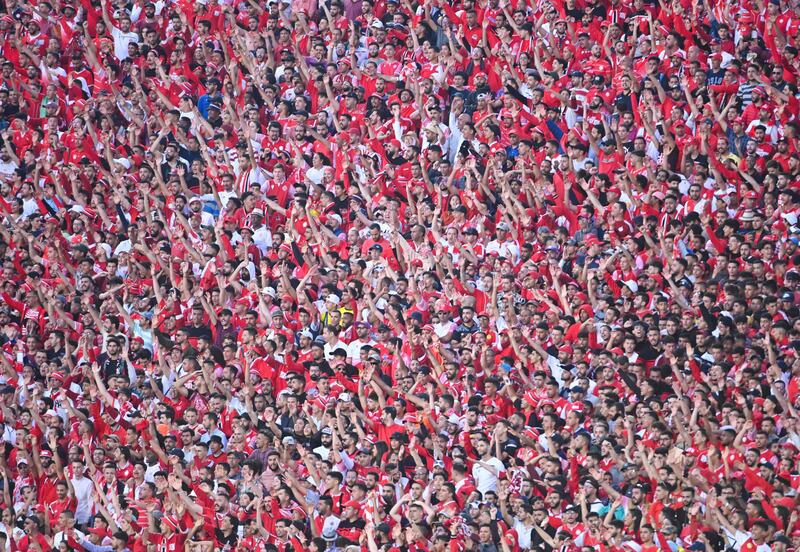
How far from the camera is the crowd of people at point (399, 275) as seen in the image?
10.7m

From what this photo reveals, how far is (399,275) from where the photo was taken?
38.4 feet

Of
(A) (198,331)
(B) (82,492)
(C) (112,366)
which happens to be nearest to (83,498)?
(B) (82,492)

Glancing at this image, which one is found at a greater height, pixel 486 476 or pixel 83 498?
pixel 486 476

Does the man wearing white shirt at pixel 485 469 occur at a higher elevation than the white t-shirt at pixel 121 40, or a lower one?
lower

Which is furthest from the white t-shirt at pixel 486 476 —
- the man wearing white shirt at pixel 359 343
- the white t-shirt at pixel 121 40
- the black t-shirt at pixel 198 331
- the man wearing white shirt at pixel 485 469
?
the white t-shirt at pixel 121 40

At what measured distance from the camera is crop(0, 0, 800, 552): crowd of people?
10664 millimetres

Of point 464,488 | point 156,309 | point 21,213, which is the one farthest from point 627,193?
point 21,213

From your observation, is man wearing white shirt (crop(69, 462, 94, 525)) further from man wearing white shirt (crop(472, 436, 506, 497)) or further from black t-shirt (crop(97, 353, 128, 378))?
man wearing white shirt (crop(472, 436, 506, 497))

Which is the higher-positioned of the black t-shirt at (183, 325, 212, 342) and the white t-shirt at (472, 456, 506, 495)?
the black t-shirt at (183, 325, 212, 342)

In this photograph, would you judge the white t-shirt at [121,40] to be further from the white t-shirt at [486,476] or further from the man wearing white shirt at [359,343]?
the white t-shirt at [486,476]

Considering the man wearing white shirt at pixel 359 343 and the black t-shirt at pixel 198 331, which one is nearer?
the man wearing white shirt at pixel 359 343

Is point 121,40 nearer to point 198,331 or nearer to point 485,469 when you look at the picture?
point 198,331

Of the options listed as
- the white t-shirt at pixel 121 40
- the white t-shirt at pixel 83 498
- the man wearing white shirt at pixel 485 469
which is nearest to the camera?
the man wearing white shirt at pixel 485 469

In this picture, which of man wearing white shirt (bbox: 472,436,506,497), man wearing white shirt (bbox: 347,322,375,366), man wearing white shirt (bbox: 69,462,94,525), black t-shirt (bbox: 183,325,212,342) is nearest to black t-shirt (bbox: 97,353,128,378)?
black t-shirt (bbox: 183,325,212,342)
